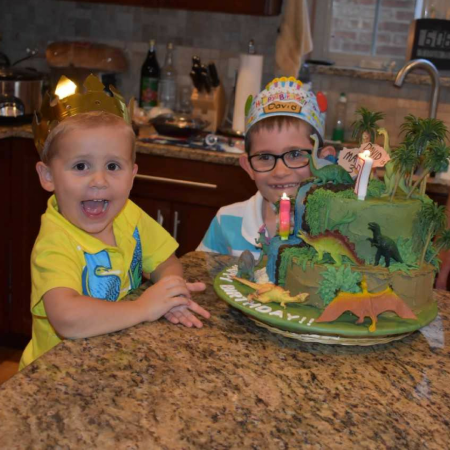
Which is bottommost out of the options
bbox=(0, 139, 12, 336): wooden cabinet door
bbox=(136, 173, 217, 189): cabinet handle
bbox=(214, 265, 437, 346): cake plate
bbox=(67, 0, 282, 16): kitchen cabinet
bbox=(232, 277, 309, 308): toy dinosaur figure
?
bbox=(0, 139, 12, 336): wooden cabinet door

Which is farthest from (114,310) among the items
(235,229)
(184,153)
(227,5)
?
(227,5)

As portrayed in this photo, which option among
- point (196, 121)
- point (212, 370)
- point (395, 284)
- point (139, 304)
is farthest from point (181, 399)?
point (196, 121)

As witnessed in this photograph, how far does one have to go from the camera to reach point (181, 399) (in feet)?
3.15

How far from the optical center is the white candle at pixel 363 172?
45.4 inches

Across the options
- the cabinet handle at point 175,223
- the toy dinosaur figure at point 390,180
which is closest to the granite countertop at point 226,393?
the toy dinosaur figure at point 390,180

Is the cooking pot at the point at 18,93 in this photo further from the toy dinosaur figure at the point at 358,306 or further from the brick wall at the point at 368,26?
the toy dinosaur figure at the point at 358,306

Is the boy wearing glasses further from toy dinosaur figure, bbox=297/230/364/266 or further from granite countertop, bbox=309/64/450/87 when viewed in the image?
granite countertop, bbox=309/64/450/87

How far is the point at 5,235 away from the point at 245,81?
1239 millimetres

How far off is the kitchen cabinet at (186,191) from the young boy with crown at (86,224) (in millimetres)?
1411

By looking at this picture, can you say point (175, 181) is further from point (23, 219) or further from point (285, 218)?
point (285, 218)

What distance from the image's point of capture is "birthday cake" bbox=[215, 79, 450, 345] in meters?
1.16

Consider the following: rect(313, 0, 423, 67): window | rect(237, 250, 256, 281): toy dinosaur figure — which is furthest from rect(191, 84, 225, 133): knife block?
rect(237, 250, 256, 281): toy dinosaur figure

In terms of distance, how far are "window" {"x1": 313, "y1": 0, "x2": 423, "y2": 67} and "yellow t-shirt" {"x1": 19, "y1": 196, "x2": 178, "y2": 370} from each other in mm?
2200

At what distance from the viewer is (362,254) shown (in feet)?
3.95
